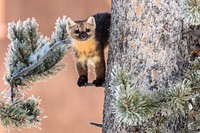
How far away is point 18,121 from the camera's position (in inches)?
85.4

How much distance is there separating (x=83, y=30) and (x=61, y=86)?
230cm

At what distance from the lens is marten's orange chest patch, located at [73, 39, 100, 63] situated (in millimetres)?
2484

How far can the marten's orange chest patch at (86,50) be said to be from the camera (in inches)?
97.8

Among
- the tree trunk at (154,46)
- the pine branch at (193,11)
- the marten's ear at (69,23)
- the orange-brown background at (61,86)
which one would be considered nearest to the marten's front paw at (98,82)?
the marten's ear at (69,23)

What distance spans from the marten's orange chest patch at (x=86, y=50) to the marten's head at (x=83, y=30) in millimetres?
22

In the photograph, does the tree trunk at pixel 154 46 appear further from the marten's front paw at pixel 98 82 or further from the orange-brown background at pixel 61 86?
the orange-brown background at pixel 61 86

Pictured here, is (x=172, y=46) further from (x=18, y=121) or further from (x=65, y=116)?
(x=65, y=116)

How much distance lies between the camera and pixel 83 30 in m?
2.53

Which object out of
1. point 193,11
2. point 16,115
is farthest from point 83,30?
point 193,11

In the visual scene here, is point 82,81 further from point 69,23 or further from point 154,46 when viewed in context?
point 154,46

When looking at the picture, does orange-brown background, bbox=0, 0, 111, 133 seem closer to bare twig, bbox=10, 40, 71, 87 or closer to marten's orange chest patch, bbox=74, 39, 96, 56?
marten's orange chest patch, bbox=74, 39, 96, 56

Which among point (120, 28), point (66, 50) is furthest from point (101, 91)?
point (120, 28)

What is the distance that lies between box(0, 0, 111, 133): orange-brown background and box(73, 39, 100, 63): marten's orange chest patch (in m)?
2.24


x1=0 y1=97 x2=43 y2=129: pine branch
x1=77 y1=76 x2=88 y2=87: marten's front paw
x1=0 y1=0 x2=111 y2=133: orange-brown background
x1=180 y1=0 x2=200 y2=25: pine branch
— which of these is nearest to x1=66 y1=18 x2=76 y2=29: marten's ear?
x1=77 y1=76 x2=88 y2=87: marten's front paw
